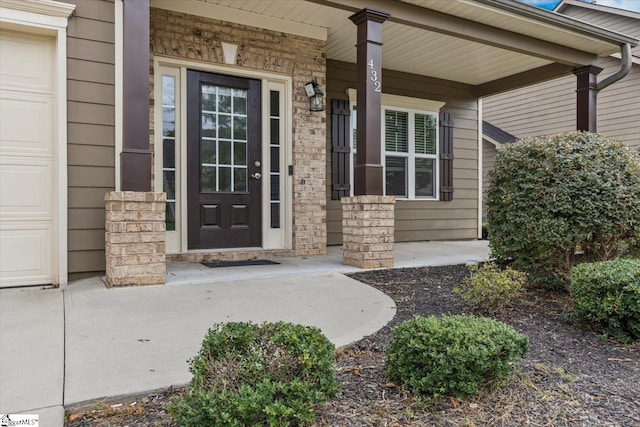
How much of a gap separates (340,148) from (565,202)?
131 inches

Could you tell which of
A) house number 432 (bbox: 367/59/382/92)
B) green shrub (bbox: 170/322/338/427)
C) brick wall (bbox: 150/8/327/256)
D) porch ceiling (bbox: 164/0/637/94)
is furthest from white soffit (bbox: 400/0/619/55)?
green shrub (bbox: 170/322/338/427)

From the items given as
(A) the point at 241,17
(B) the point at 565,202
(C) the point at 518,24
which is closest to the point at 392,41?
(C) the point at 518,24

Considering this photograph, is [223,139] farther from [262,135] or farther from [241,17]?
[241,17]

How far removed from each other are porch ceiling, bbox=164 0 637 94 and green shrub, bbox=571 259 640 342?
9.96 ft

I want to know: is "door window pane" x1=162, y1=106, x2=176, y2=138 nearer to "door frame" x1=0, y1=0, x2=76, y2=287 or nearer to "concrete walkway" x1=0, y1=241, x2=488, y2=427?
"door frame" x1=0, y1=0, x2=76, y2=287

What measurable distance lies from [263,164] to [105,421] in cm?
377

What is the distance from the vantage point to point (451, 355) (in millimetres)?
1697

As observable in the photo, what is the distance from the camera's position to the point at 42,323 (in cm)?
252

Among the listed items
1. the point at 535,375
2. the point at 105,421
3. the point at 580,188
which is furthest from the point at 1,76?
the point at 580,188

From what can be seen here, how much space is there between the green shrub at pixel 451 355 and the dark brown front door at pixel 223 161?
335 centimetres

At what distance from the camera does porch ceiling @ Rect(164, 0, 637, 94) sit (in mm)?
4559

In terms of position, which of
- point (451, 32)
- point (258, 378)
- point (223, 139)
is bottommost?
point (258, 378)

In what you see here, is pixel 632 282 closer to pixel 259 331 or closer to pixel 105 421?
pixel 259 331

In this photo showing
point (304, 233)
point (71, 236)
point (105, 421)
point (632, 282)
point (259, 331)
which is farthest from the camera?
point (304, 233)
